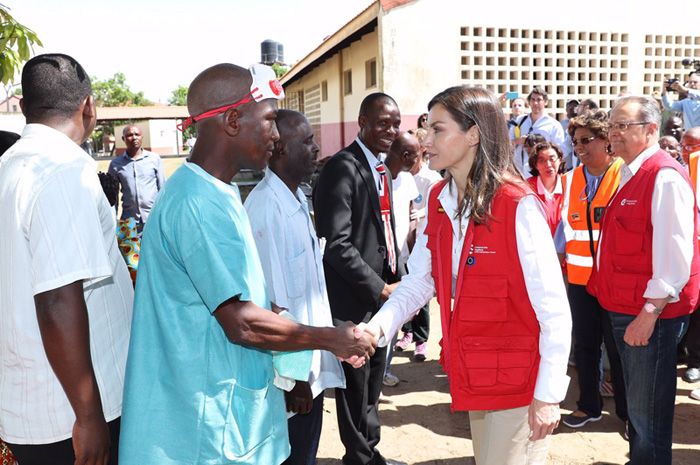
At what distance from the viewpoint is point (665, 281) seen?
3.01 m

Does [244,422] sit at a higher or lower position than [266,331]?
lower

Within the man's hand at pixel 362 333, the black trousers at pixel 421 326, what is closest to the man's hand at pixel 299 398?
the man's hand at pixel 362 333

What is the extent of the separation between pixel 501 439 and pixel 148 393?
1.41 meters

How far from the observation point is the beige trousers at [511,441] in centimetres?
237

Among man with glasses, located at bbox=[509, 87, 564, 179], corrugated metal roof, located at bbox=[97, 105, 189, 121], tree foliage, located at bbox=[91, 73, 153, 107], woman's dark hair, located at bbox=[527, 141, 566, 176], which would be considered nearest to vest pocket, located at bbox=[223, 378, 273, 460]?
woman's dark hair, located at bbox=[527, 141, 566, 176]

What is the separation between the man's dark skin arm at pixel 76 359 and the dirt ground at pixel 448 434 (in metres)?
2.51

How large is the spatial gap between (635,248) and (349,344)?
1.86 m

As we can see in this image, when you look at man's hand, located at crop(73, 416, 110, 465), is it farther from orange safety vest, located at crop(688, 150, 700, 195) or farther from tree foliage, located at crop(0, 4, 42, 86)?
orange safety vest, located at crop(688, 150, 700, 195)

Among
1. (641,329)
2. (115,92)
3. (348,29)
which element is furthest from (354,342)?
(115,92)

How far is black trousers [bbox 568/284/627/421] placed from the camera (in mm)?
4492

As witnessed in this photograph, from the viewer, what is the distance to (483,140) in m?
2.36

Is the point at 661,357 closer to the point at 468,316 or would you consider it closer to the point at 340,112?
the point at 468,316

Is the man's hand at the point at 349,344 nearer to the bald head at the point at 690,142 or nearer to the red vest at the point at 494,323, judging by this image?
the red vest at the point at 494,323

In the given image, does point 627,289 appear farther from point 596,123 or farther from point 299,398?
point 299,398
